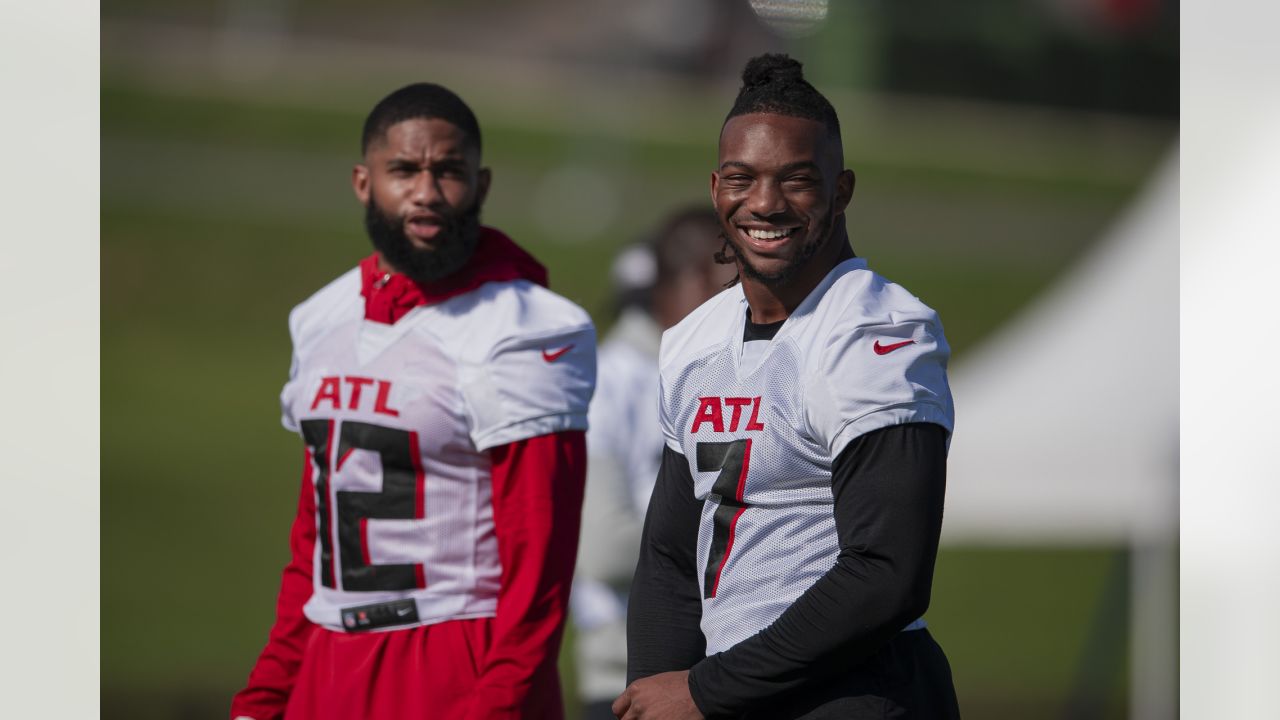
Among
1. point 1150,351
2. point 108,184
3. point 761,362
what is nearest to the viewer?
point 761,362

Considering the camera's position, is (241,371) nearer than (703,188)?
Yes

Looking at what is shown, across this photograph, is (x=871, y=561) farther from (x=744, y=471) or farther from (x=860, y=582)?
(x=744, y=471)

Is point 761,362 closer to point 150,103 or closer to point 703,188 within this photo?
point 703,188

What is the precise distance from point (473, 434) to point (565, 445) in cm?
14

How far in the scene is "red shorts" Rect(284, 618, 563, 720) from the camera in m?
2.38

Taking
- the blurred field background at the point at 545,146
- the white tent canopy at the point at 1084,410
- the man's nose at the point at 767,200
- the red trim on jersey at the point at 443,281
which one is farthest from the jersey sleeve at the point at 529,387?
the blurred field background at the point at 545,146

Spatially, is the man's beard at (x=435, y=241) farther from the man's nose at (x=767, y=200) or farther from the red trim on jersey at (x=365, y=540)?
the man's nose at (x=767, y=200)

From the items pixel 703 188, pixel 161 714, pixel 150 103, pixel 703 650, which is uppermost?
pixel 150 103

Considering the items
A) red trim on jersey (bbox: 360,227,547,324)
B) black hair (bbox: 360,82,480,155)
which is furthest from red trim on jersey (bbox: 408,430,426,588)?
black hair (bbox: 360,82,480,155)

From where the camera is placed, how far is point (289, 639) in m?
2.52

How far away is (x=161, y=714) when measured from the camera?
6.18 meters

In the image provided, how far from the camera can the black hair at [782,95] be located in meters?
1.97
